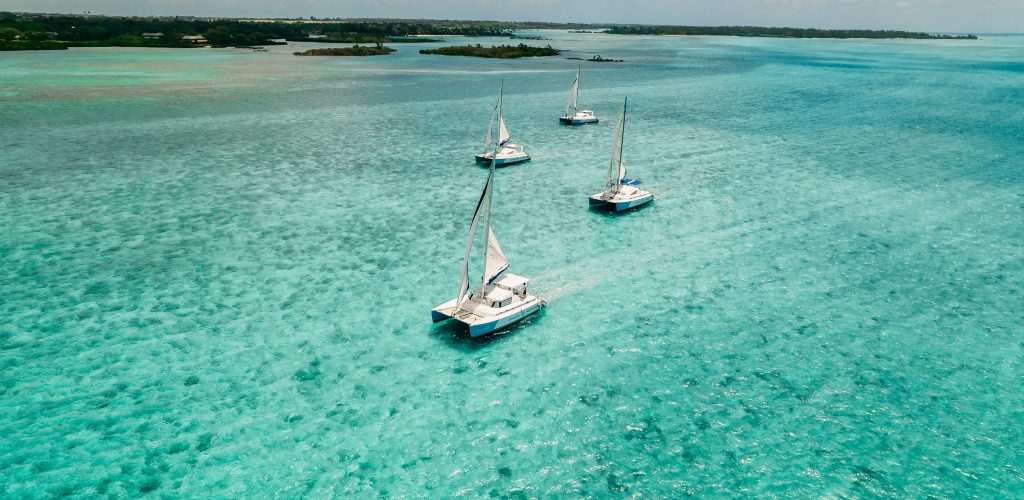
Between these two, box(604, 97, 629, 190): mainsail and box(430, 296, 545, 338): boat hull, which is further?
box(604, 97, 629, 190): mainsail

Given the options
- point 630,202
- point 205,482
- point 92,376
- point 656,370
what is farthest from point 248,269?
point 630,202

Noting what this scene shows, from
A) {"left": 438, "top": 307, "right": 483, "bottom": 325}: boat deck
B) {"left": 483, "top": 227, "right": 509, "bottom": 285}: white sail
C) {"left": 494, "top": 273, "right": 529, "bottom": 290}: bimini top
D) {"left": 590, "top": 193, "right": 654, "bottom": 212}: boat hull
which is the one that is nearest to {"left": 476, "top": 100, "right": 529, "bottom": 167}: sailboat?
{"left": 590, "top": 193, "right": 654, "bottom": 212}: boat hull

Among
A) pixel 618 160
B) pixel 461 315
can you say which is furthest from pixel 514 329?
pixel 618 160

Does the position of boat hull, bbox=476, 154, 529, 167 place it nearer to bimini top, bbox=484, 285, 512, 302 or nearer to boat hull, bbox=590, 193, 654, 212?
boat hull, bbox=590, 193, 654, 212

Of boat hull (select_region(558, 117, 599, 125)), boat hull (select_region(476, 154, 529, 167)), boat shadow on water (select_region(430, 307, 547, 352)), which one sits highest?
boat hull (select_region(558, 117, 599, 125))

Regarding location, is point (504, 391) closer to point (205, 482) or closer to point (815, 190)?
point (205, 482)

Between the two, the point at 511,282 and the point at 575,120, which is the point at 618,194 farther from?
the point at 575,120
